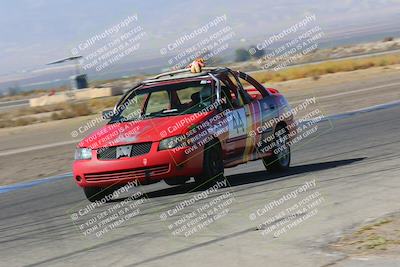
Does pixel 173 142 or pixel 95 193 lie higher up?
pixel 173 142

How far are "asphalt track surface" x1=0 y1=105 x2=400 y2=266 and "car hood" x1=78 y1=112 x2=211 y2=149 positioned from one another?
0.81m

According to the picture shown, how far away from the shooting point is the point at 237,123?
10719 millimetres

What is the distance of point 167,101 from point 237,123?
1104 mm

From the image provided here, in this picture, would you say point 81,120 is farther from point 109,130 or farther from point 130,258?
point 130,258

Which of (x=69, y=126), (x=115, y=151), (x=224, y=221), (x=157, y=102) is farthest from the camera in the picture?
(x=69, y=126)

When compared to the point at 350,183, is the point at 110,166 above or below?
above

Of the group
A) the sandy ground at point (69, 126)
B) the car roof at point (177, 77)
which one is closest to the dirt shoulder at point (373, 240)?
the car roof at point (177, 77)

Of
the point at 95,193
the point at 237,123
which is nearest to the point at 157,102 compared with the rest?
the point at 237,123

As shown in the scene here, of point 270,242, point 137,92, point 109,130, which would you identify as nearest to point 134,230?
point 270,242

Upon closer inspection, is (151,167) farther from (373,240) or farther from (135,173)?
(373,240)

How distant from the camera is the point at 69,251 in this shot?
7324 millimetres

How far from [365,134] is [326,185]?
634 centimetres

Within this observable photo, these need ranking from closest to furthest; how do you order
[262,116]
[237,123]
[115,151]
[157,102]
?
[115,151], [237,123], [157,102], [262,116]

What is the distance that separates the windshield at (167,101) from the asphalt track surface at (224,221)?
1080 millimetres
